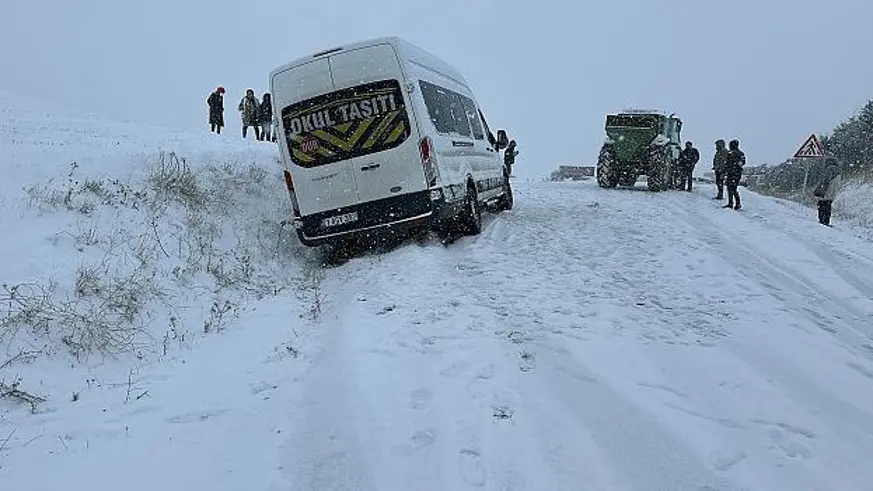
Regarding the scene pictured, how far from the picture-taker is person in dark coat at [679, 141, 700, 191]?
21.6 metres

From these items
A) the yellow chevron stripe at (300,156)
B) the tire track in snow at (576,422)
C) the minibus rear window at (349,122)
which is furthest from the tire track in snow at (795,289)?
the yellow chevron stripe at (300,156)

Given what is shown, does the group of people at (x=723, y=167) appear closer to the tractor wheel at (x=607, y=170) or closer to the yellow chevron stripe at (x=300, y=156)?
the tractor wheel at (x=607, y=170)

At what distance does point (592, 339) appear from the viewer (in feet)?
17.1

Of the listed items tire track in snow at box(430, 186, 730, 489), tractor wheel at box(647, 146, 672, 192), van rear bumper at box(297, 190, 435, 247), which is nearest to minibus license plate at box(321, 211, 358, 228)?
van rear bumper at box(297, 190, 435, 247)

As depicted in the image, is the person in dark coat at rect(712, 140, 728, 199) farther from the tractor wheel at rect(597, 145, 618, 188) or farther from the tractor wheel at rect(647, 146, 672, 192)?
the tractor wheel at rect(597, 145, 618, 188)

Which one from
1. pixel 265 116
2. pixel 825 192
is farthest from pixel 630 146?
pixel 265 116

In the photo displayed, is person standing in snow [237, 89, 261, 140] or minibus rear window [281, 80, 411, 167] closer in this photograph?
minibus rear window [281, 80, 411, 167]

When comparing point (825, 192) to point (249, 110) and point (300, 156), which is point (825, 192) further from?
point (249, 110)

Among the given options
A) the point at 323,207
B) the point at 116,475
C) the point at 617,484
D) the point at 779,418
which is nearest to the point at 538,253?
the point at 323,207

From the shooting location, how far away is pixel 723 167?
16734 mm

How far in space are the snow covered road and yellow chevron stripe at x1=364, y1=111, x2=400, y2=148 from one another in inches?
66.5

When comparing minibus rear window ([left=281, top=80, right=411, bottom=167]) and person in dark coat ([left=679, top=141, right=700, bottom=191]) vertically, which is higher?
minibus rear window ([left=281, top=80, right=411, bottom=167])

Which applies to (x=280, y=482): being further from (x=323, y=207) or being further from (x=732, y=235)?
(x=732, y=235)

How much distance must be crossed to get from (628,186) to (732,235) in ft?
40.2
